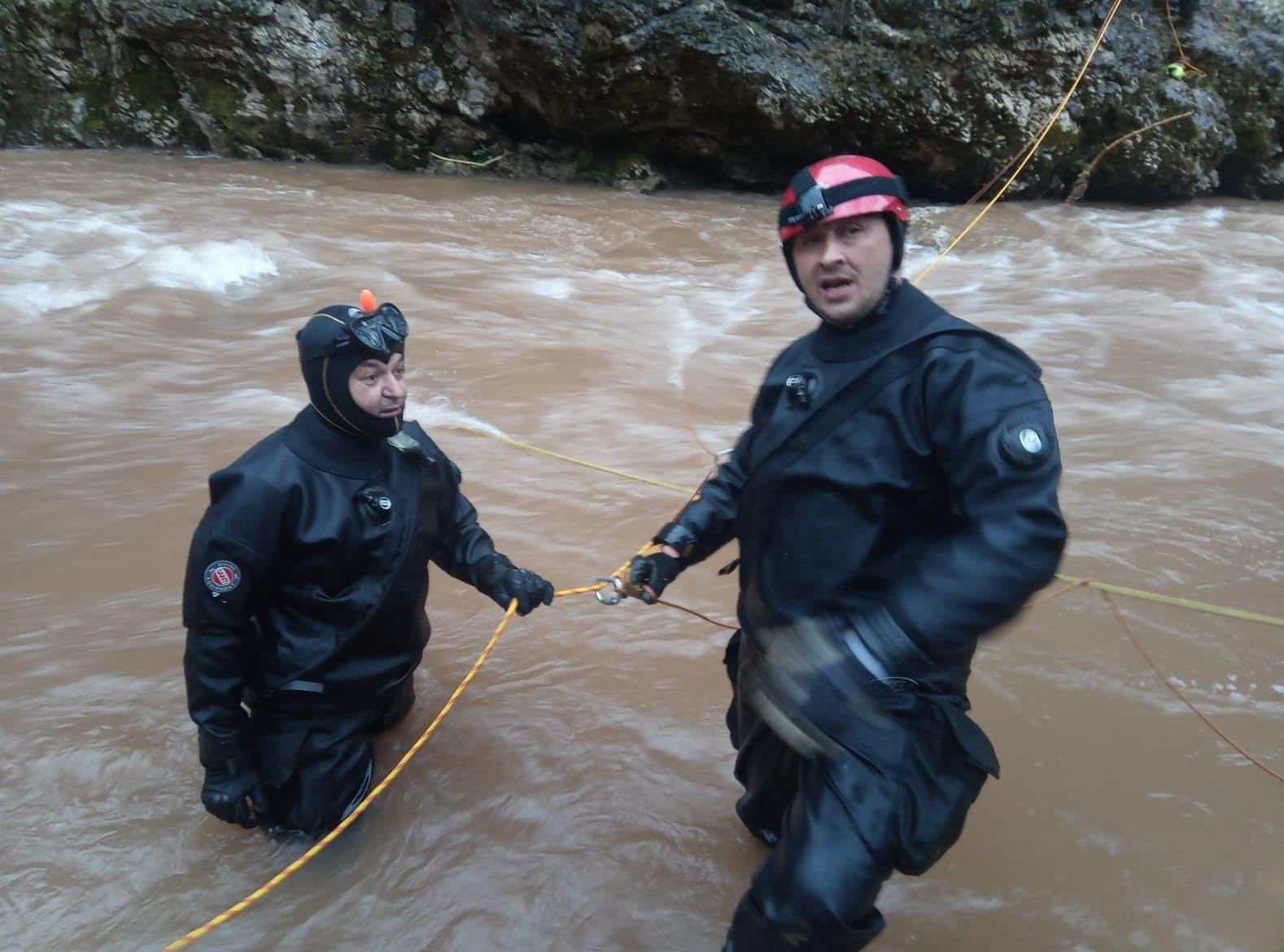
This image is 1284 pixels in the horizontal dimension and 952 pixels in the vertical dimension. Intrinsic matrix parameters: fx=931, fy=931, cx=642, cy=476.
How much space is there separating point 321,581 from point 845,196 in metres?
1.63

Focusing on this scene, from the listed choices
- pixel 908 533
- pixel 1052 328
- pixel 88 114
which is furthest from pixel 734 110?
pixel 908 533

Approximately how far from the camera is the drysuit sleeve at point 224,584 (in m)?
2.29

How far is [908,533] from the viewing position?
198 centimetres

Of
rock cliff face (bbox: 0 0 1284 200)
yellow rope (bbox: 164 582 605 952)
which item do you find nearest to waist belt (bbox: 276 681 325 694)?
yellow rope (bbox: 164 582 605 952)

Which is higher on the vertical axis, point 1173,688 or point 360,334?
point 360,334

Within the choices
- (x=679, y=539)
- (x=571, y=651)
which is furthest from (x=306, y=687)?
(x=571, y=651)

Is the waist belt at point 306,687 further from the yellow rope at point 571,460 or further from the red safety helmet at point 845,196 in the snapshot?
the yellow rope at point 571,460

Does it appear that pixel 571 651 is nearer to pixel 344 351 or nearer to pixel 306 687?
pixel 306 687

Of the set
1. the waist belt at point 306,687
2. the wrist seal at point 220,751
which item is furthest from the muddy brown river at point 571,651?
the waist belt at point 306,687

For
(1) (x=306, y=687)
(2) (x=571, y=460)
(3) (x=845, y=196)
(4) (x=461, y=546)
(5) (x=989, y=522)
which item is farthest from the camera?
(2) (x=571, y=460)

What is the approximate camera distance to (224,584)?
229 cm

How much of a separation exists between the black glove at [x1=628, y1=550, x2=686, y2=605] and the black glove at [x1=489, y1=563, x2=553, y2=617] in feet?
1.13

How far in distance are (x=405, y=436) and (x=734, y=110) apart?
435 inches

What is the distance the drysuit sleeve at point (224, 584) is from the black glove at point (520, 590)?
0.64 meters
